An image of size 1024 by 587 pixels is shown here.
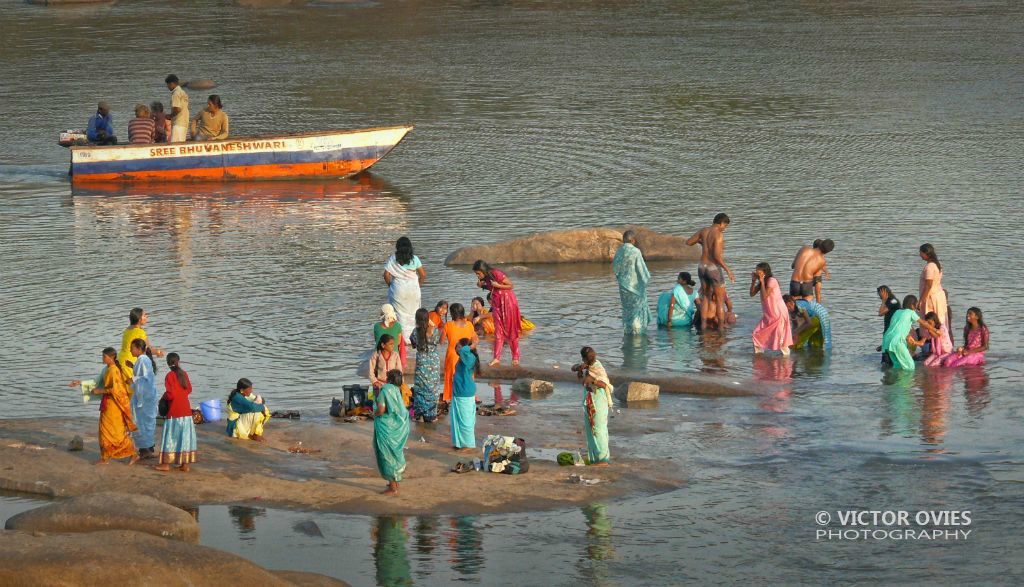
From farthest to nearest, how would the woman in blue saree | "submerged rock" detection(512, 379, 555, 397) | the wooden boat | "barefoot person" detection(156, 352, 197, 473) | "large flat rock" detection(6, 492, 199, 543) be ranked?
1. the wooden boat
2. "submerged rock" detection(512, 379, 555, 397)
3. the woman in blue saree
4. "barefoot person" detection(156, 352, 197, 473)
5. "large flat rock" detection(6, 492, 199, 543)

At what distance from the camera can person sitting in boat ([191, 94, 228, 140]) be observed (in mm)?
31688

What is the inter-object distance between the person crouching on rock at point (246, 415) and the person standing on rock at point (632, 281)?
601 cm

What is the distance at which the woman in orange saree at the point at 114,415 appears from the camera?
15.1 m

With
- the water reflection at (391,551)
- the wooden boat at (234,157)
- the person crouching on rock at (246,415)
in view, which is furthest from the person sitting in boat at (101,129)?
the water reflection at (391,551)

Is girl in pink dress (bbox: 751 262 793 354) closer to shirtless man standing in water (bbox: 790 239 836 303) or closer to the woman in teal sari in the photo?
shirtless man standing in water (bbox: 790 239 836 303)

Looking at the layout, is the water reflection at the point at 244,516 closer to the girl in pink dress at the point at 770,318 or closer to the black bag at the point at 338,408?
the black bag at the point at 338,408

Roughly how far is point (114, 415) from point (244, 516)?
6.33ft

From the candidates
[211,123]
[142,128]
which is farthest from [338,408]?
[142,128]

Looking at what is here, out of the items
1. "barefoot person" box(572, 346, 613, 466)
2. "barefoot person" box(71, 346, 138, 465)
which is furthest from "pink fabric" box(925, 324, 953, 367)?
"barefoot person" box(71, 346, 138, 465)

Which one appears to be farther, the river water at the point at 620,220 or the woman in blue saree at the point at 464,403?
the woman in blue saree at the point at 464,403

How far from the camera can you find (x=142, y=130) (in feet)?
107

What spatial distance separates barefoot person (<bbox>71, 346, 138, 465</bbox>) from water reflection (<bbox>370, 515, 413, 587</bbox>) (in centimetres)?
293

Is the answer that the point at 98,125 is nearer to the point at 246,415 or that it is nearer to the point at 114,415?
the point at 246,415

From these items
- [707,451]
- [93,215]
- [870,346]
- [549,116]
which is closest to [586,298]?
[870,346]
